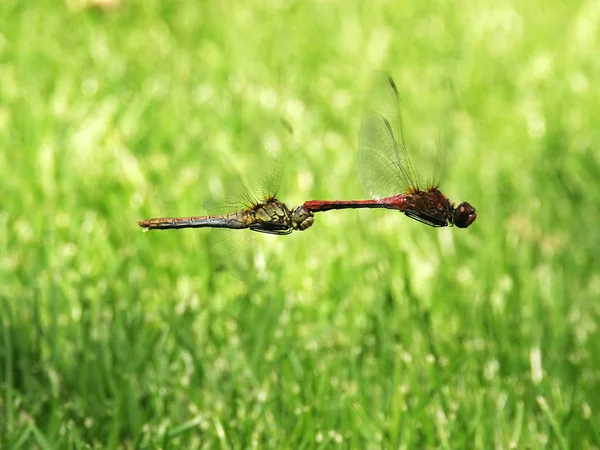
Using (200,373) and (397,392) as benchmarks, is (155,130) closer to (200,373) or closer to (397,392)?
(200,373)

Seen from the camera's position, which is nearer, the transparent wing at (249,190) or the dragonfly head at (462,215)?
the dragonfly head at (462,215)

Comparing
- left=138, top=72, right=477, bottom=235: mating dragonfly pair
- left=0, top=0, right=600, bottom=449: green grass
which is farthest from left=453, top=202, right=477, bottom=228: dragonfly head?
left=0, top=0, right=600, bottom=449: green grass

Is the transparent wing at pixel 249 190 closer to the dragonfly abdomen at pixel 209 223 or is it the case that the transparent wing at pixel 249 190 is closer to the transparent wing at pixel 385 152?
the dragonfly abdomen at pixel 209 223

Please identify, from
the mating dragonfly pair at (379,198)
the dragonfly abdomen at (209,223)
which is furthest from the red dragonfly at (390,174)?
the dragonfly abdomen at (209,223)

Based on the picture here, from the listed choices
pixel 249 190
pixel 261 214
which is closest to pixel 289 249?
pixel 249 190

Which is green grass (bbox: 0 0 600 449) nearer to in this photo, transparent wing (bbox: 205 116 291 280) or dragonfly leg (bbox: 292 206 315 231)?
transparent wing (bbox: 205 116 291 280)

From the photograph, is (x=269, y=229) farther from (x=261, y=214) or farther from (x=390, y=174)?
(x=390, y=174)
